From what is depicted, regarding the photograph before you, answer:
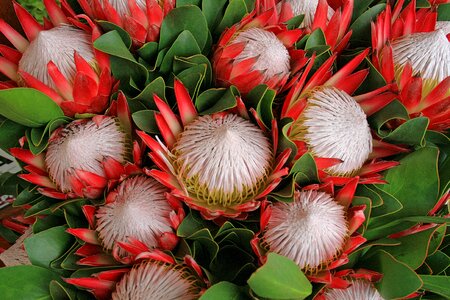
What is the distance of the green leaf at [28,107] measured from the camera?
2.82ft

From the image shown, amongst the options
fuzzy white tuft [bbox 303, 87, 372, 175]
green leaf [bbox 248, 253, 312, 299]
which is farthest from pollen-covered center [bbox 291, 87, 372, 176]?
green leaf [bbox 248, 253, 312, 299]

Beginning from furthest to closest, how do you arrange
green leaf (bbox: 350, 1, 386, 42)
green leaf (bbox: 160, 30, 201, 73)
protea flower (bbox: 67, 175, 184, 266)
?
1. green leaf (bbox: 350, 1, 386, 42)
2. green leaf (bbox: 160, 30, 201, 73)
3. protea flower (bbox: 67, 175, 184, 266)

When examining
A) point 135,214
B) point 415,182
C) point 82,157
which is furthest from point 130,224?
point 415,182

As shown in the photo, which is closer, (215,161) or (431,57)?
(215,161)

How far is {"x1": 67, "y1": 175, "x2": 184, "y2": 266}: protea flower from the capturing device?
0.83m

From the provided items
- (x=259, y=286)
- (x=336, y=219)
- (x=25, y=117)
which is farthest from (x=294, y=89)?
(x=25, y=117)

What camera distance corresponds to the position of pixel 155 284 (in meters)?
0.82

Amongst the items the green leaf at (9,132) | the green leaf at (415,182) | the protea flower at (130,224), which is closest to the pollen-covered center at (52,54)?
the green leaf at (9,132)

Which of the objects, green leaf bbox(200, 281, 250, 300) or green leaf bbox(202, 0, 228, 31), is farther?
green leaf bbox(202, 0, 228, 31)

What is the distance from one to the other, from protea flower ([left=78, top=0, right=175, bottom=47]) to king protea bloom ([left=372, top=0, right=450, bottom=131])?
39 cm

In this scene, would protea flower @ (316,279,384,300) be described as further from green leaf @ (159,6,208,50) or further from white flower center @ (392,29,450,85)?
green leaf @ (159,6,208,50)

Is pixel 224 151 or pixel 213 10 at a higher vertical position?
pixel 213 10

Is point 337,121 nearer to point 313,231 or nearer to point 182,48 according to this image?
point 313,231

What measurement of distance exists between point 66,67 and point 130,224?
291mm
